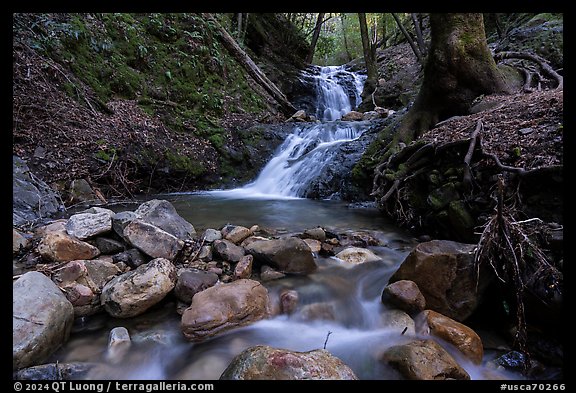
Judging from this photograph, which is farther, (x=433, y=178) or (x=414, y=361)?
(x=433, y=178)

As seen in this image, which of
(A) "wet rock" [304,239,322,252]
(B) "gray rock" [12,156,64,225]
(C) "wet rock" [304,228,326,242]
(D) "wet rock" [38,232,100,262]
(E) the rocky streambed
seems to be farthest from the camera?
(B) "gray rock" [12,156,64,225]

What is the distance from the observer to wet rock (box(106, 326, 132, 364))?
2422 mm

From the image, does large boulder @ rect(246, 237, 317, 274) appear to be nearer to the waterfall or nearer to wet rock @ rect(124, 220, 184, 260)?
wet rock @ rect(124, 220, 184, 260)

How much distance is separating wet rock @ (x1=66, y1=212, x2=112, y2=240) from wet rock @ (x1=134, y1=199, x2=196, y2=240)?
38 centimetres

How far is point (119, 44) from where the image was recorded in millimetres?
9141

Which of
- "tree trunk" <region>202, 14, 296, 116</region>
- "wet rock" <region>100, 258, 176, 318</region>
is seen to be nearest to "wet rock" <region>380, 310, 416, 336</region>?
"wet rock" <region>100, 258, 176, 318</region>

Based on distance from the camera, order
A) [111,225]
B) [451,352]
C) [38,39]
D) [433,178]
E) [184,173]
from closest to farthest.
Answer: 1. [451,352]
2. [111,225]
3. [433,178]
4. [38,39]
5. [184,173]

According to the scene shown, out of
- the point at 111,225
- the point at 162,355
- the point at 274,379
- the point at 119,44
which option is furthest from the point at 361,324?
the point at 119,44

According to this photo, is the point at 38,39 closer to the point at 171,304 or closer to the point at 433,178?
the point at 171,304

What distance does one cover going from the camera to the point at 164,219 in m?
4.08

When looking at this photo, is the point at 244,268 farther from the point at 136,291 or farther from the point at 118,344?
the point at 118,344

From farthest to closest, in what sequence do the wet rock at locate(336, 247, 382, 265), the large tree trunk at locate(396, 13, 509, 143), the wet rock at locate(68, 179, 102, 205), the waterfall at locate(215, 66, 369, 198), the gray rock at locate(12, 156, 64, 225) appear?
the waterfall at locate(215, 66, 369, 198)
the wet rock at locate(68, 179, 102, 205)
the large tree trunk at locate(396, 13, 509, 143)
the gray rock at locate(12, 156, 64, 225)
the wet rock at locate(336, 247, 382, 265)

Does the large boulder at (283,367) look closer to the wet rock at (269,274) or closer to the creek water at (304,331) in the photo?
the creek water at (304,331)
